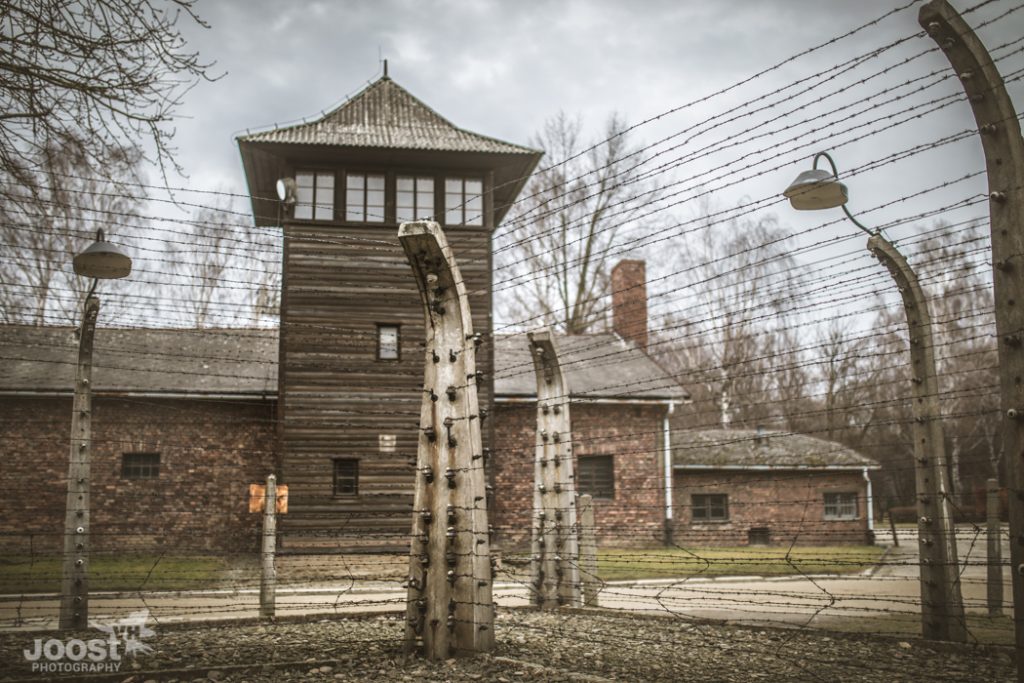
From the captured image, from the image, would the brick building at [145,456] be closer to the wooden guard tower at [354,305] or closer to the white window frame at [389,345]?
the wooden guard tower at [354,305]

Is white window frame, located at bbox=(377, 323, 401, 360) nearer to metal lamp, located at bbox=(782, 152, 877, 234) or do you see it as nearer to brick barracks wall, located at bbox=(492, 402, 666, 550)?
brick barracks wall, located at bbox=(492, 402, 666, 550)

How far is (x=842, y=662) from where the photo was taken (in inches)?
213

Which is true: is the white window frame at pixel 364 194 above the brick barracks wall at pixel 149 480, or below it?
above

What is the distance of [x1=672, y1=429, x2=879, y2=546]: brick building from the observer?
21734mm

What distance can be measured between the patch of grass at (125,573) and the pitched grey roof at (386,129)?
27.4ft

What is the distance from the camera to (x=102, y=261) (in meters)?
7.83

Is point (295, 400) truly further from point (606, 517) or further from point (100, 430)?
point (606, 517)

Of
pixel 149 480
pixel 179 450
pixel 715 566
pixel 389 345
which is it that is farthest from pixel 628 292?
pixel 149 480

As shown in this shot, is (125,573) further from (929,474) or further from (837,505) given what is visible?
(837,505)

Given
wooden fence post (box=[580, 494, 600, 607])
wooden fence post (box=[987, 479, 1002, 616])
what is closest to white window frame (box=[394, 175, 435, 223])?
wooden fence post (box=[580, 494, 600, 607])

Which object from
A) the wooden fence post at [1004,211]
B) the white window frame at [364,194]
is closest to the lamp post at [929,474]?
the wooden fence post at [1004,211]

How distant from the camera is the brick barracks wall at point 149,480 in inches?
704

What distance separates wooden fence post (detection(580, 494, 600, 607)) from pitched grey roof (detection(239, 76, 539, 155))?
10.2m

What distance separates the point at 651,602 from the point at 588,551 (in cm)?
215
